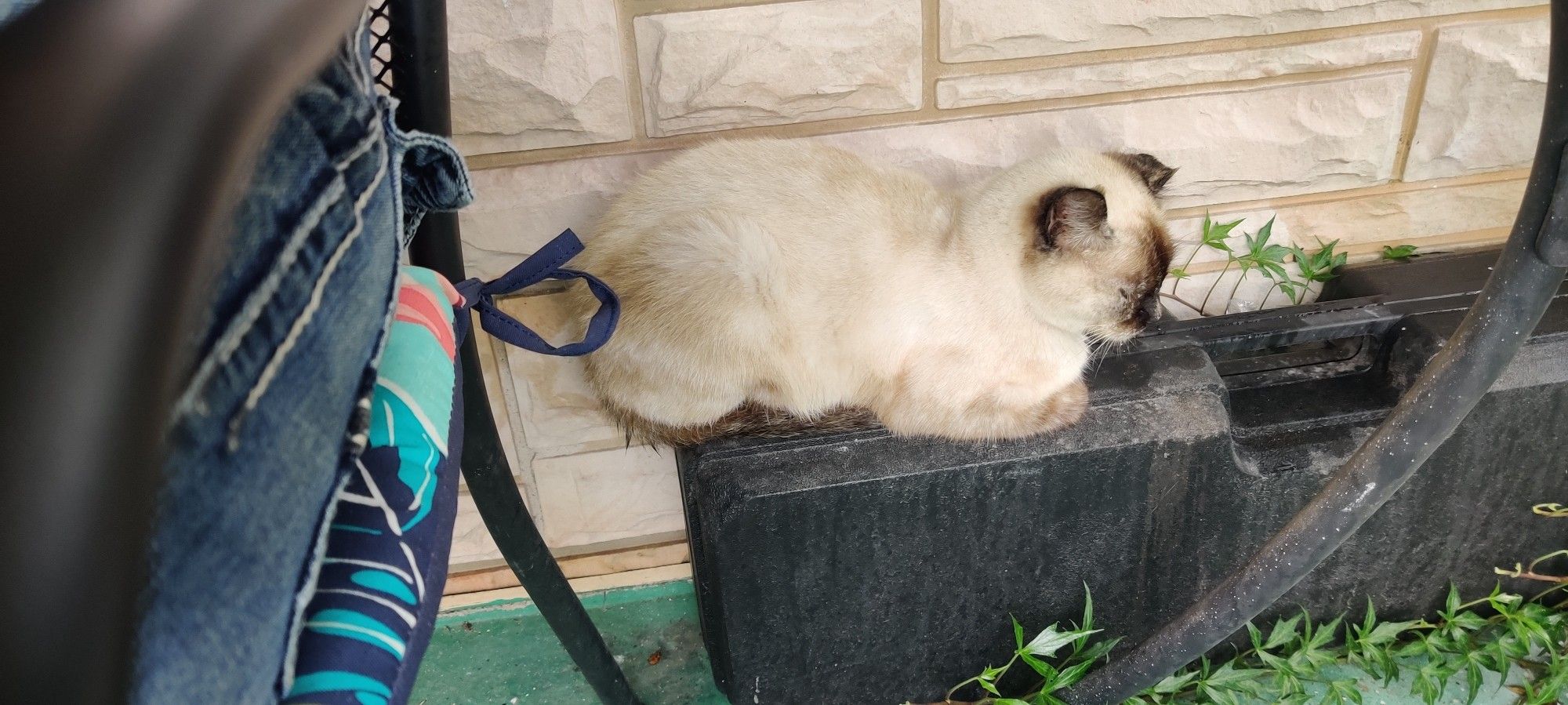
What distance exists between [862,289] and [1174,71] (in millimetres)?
540

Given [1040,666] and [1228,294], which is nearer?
[1040,666]

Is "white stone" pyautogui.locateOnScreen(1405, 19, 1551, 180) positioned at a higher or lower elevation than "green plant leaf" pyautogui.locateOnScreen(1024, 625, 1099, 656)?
higher

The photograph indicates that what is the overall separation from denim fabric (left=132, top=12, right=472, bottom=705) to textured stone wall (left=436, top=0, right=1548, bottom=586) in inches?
25.9

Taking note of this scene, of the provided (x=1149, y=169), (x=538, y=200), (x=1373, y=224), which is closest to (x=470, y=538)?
(x=538, y=200)

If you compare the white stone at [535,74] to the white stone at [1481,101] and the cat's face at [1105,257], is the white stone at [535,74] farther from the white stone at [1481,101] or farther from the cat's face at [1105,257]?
the white stone at [1481,101]

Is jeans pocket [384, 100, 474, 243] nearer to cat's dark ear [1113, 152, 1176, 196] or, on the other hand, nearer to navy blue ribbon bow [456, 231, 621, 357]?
navy blue ribbon bow [456, 231, 621, 357]

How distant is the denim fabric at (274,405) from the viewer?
272mm

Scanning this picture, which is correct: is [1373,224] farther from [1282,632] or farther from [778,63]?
[778,63]

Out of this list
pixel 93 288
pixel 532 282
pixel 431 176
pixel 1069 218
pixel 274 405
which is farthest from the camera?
pixel 1069 218

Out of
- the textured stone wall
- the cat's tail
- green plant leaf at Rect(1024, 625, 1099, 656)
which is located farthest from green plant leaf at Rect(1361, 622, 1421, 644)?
the cat's tail

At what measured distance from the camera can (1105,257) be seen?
100 cm

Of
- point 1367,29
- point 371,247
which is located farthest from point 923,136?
point 371,247

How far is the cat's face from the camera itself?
0.98 meters

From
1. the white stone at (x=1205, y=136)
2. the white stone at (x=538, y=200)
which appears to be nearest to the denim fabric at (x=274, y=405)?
the white stone at (x=538, y=200)
